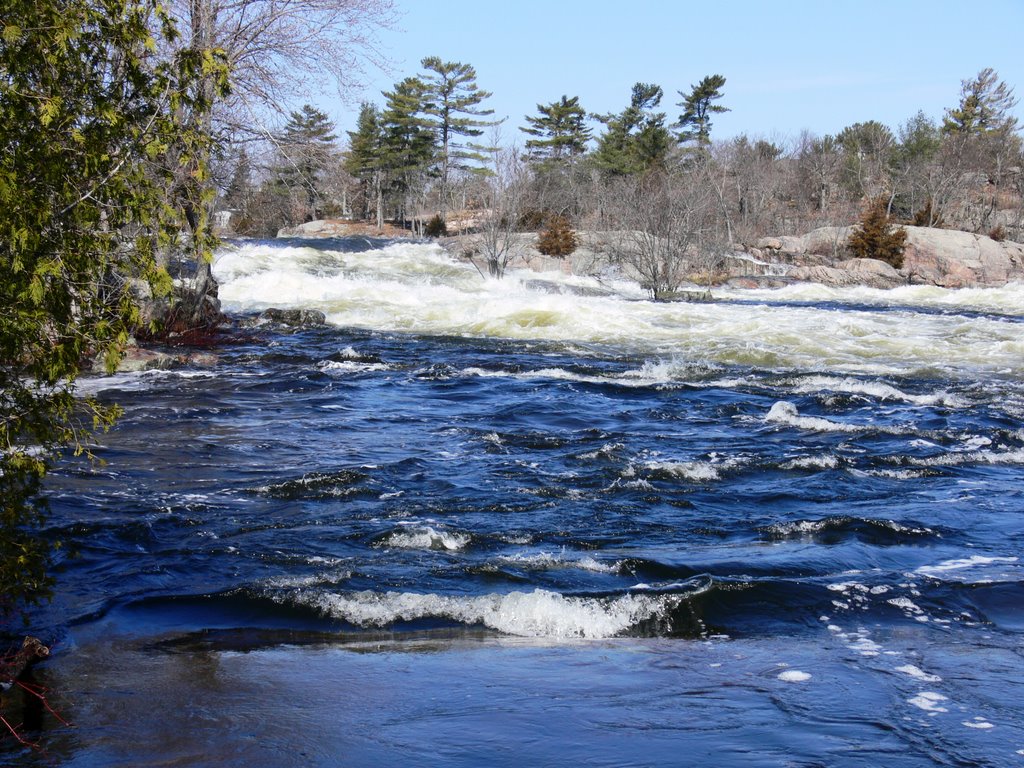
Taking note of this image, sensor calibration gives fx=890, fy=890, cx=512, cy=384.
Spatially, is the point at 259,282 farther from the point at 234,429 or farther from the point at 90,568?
the point at 90,568

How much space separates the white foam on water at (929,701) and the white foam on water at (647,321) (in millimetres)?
8768

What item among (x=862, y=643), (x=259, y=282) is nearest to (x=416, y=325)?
(x=259, y=282)

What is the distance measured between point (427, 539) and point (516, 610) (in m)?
1.33

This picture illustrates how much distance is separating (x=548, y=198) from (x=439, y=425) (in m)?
39.2

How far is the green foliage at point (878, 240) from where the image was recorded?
36875mm

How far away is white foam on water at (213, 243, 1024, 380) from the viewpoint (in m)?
14.6

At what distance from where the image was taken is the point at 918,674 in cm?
385

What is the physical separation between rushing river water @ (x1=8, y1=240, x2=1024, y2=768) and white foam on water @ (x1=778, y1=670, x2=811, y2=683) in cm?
4

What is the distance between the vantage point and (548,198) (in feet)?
156

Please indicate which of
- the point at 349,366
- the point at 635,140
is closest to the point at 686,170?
the point at 635,140

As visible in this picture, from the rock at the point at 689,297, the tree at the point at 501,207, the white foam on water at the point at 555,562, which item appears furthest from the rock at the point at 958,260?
the white foam on water at the point at 555,562

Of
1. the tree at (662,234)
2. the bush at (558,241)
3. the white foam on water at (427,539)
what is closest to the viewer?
the white foam on water at (427,539)

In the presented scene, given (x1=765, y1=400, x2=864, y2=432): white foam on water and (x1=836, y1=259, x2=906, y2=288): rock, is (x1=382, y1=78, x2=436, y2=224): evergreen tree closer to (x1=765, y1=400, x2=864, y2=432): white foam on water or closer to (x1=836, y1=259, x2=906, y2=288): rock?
(x1=836, y1=259, x2=906, y2=288): rock

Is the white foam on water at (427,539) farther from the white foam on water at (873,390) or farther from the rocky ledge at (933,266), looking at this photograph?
the rocky ledge at (933,266)
